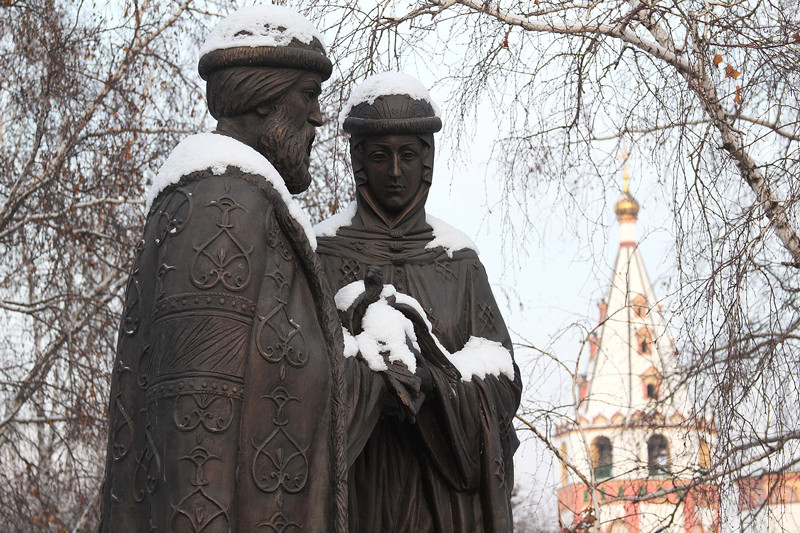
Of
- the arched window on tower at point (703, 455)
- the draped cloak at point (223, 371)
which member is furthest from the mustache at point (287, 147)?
the arched window on tower at point (703, 455)

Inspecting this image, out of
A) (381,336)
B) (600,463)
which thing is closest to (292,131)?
(381,336)

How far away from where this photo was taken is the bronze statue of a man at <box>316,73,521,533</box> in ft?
16.1

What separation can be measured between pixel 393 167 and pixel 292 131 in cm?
78

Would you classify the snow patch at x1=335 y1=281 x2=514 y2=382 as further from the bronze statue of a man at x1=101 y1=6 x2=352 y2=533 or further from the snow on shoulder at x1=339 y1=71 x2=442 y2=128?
the snow on shoulder at x1=339 y1=71 x2=442 y2=128

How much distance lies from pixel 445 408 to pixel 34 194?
9.82 metres

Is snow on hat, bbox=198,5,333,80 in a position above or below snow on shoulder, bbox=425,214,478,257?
above

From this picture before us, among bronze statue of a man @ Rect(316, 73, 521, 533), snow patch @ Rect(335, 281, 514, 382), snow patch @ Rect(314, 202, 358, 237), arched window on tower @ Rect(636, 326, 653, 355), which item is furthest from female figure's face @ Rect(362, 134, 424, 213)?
arched window on tower @ Rect(636, 326, 653, 355)

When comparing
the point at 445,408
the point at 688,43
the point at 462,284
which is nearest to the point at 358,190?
the point at 462,284

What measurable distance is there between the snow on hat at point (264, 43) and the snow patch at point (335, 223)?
82 centimetres

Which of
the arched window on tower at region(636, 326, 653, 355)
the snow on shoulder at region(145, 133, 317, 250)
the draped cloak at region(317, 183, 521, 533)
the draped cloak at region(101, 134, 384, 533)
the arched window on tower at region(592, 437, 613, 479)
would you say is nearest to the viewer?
the draped cloak at region(101, 134, 384, 533)

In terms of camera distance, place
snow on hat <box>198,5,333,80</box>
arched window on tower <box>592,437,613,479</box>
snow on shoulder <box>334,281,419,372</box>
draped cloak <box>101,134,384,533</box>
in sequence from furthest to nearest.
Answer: arched window on tower <box>592,437,613,479</box> < snow on shoulder <box>334,281,419,372</box> < snow on hat <box>198,5,333,80</box> < draped cloak <box>101,134,384,533</box>

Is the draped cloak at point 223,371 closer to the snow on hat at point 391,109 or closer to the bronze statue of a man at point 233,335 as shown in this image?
the bronze statue of a man at point 233,335

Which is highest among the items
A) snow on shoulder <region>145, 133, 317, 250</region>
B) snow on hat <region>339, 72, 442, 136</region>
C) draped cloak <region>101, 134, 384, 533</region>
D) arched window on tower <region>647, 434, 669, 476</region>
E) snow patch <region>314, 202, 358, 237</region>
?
arched window on tower <region>647, 434, 669, 476</region>

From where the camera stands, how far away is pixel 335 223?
5.38 meters
